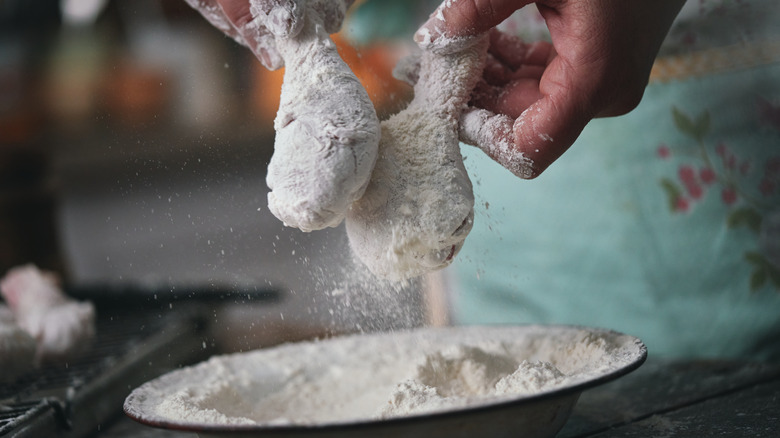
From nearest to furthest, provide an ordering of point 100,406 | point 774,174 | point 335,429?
point 335,429 → point 100,406 → point 774,174

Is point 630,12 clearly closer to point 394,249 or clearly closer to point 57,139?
point 394,249

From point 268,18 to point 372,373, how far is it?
0.41m

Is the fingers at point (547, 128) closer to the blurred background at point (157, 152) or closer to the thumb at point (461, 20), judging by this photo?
the thumb at point (461, 20)

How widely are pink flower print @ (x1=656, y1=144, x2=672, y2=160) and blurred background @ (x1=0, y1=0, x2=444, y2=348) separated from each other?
0.40 m

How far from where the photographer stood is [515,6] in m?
0.59

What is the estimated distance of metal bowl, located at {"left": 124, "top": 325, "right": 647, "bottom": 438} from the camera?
0.47m

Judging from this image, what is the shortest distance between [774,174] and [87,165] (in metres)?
2.18

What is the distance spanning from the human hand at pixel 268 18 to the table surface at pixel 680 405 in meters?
0.41

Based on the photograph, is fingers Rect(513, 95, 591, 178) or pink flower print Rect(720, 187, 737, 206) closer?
fingers Rect(513, 95, 591, 178)

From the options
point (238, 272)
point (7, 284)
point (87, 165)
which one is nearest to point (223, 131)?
point (238, 272)

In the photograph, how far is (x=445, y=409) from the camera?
0.46 metres

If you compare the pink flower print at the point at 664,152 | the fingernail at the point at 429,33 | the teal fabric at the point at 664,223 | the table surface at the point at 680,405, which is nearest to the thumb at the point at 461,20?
the fingernail at the point at 429,33

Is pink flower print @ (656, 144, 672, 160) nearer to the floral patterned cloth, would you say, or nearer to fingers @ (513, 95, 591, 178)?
the floral patterned cloth

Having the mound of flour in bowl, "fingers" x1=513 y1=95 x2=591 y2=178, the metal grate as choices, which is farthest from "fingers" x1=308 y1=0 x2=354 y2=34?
the metal grate
